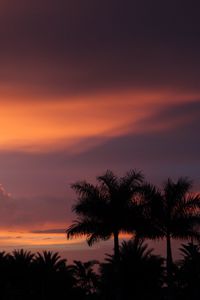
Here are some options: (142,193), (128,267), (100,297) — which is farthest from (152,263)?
(142,193)

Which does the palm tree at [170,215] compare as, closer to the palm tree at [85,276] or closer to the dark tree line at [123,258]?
the dark tree line at [123,258]

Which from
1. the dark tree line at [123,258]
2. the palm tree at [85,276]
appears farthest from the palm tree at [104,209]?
the palm tree at [85,276]

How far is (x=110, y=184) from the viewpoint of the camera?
226 feet

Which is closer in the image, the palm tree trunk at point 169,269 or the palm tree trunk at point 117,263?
the palm tree trunk at point 117,263

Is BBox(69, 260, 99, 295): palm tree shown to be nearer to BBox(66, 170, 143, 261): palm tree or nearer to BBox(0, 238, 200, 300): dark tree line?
BBox(0, 238, 200, 300): dark tree line

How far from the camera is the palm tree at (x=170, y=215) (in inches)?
2753

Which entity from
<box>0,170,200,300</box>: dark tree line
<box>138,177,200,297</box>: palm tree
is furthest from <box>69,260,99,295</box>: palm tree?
<box>138,177,200,297</box>: palm tree

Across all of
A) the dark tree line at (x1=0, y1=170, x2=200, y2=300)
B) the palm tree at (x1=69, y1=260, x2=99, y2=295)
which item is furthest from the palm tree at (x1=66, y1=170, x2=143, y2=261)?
the palm tree at (x1=69, y1=260, x2=99, y2=295)

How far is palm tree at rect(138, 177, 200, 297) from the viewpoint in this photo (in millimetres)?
69938

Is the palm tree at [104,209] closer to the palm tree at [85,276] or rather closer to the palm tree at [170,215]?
the palm tree at [170,215]

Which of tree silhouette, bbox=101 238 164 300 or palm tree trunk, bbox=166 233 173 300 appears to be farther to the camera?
tree silhouette, bbox=101 238 164 300

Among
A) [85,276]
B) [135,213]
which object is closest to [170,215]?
[135,213]

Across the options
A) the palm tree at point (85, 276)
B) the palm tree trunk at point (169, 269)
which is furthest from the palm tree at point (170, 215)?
the palm tree at point (85, 276)

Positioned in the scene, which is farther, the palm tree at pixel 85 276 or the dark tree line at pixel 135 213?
the palm tree at pixel 85 276
